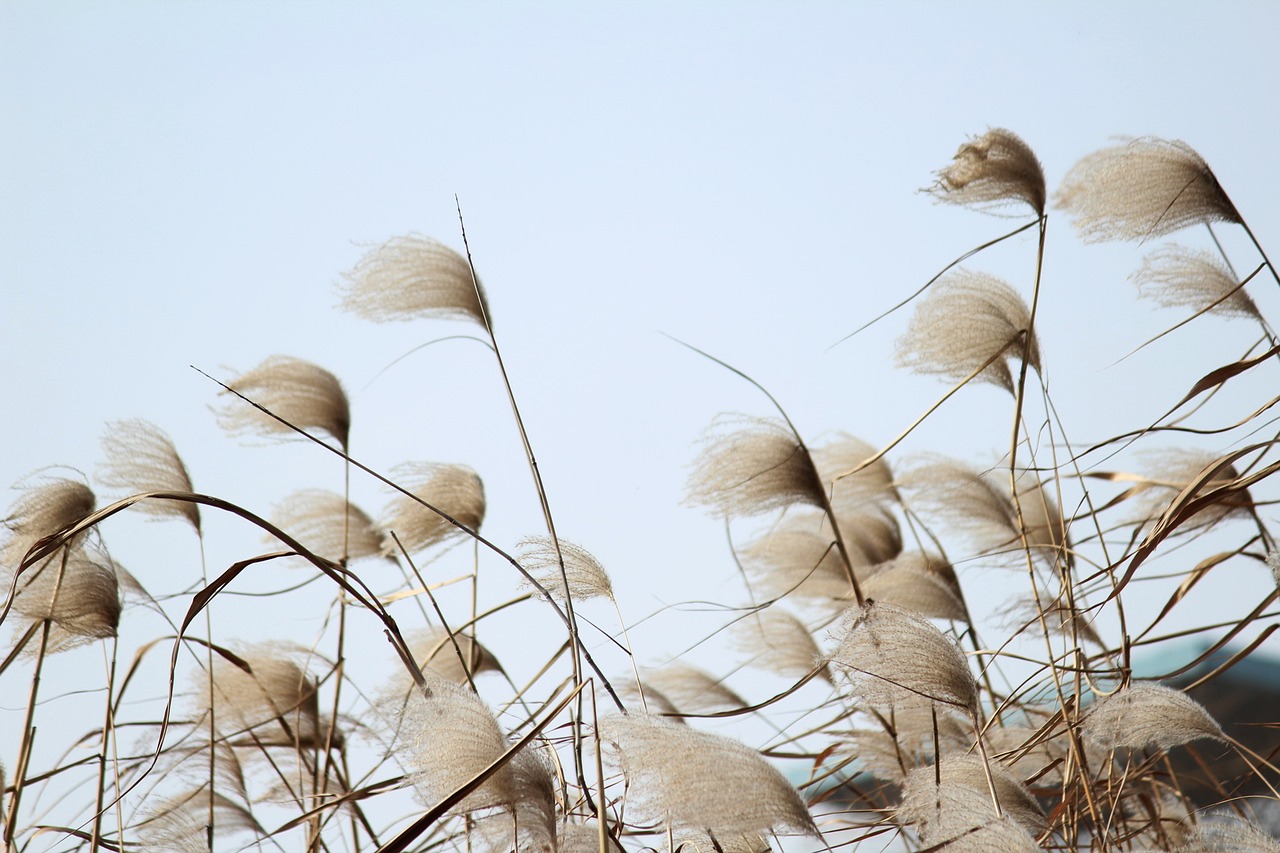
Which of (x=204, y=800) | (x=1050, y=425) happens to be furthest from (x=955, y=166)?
(x=204, y=800)

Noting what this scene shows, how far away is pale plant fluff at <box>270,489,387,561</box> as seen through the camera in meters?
1.87

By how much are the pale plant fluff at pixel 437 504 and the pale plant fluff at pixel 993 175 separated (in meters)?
0.77

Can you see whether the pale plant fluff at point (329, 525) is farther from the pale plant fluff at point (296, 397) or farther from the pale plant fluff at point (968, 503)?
the pale plant fluff at point (968, 503)

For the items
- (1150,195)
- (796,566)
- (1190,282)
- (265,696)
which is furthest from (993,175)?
(265,696)

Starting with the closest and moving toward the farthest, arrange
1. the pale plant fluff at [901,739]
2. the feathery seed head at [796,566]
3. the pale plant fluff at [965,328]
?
the pale plant fluff at [901,739] → the pale plant fluff at [965,328] → the feathery seed head at [796,566]

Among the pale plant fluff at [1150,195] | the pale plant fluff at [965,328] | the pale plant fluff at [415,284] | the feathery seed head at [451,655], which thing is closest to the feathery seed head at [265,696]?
the feathery seed head at [451,655]

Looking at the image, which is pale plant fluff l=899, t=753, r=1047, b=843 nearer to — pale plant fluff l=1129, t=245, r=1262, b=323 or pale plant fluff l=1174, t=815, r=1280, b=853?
pale plant fluff l=1174, t=815, r=1280, b=853

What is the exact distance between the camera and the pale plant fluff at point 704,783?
0.73 meters

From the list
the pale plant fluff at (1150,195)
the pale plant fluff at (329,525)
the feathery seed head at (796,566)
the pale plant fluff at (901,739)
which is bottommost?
the pale plant fluff at (901,739)

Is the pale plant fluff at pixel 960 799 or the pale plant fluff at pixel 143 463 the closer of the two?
the pale plant fluff at pixel 960 799

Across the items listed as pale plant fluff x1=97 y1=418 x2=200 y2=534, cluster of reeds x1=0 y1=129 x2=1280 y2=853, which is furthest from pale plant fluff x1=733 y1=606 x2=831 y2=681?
pale plant fluff x1=97 y1=418 x2=200 y2=534

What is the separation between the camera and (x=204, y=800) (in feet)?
4.71

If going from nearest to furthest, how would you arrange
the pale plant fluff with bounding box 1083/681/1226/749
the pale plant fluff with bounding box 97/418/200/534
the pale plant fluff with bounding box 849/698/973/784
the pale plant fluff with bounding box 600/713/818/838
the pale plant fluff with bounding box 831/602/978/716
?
the pale plant fluff with bounding box 600/713/818/838 < the pale plant fluff with bounding box 831/602/978/716 < the pale plant fluff with bounding box 1083/681/1226/749 < the pale plant fluff with bounding box 849/698/973/784 < the pale plant fluff with bounding box 97/418/200/534

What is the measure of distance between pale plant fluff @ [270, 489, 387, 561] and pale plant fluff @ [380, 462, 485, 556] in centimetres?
22
